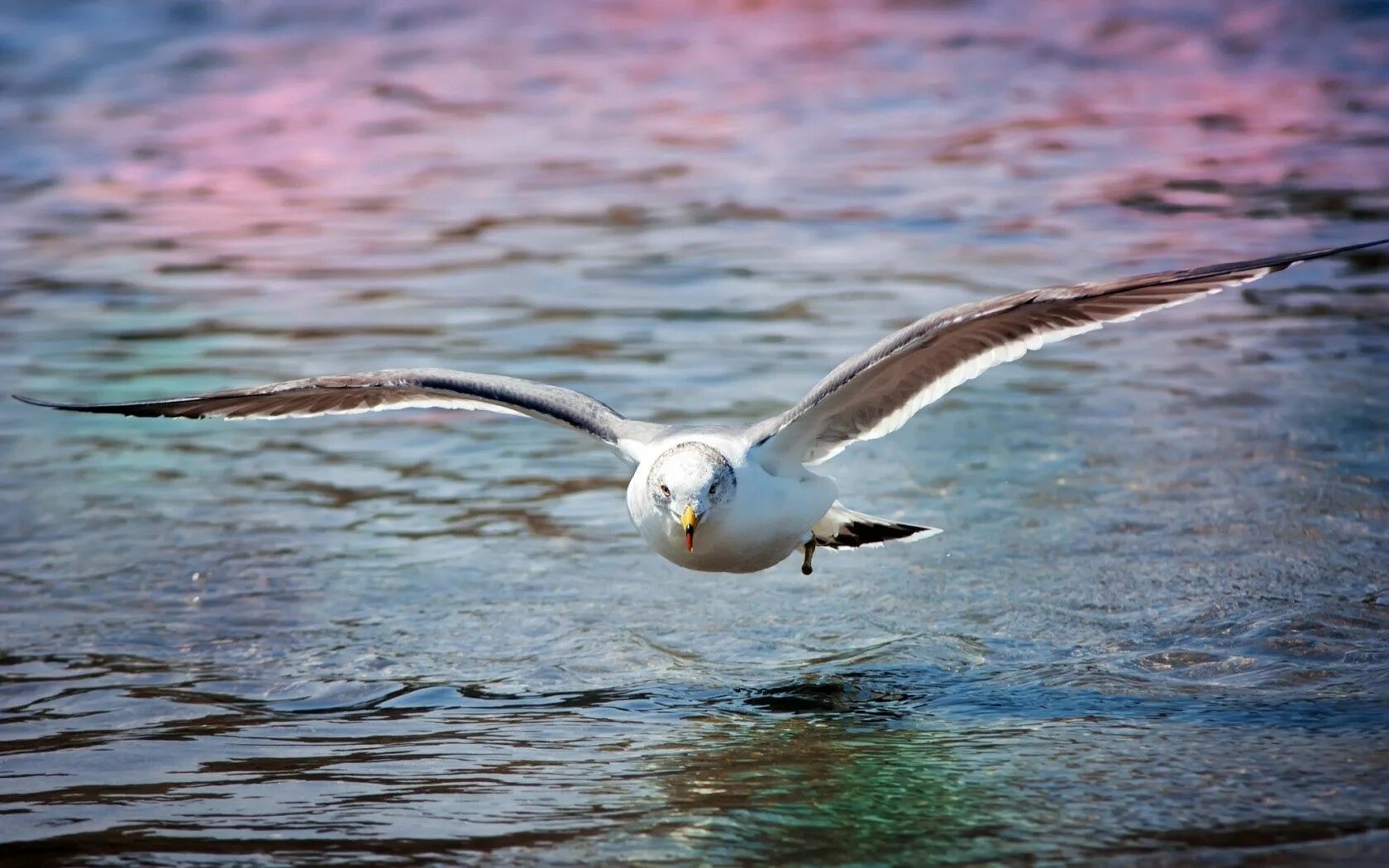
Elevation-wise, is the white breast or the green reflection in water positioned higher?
the white breast

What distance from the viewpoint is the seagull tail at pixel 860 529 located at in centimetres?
743

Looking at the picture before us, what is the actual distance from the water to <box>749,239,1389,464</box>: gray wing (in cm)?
84

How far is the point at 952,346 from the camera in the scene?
21.6 ft

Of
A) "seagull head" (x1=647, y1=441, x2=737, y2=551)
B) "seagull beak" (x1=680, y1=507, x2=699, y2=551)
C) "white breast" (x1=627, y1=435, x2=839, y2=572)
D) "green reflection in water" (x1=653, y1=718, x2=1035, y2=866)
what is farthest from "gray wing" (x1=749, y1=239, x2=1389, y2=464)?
"green reflection in water" (x1=653, y1=718, x2=1035, y2=866)

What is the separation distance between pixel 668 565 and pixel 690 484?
197cm

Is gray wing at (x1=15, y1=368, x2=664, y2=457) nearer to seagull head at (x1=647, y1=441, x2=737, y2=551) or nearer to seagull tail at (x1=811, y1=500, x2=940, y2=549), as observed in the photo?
seagull head at (x1=647, y1=441, x2=737, y2=551)

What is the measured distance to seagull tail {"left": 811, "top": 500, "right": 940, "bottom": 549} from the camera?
24.4 ft

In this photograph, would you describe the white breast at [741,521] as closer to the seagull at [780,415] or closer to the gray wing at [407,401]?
the seagull at [780,415]

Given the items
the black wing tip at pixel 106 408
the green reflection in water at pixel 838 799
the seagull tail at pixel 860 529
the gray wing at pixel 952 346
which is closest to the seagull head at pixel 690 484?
the gray wing at pixel 952 346

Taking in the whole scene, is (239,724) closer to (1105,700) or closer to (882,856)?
(882,856)

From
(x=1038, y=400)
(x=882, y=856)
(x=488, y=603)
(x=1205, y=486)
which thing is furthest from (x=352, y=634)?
(x=1038, y=400)

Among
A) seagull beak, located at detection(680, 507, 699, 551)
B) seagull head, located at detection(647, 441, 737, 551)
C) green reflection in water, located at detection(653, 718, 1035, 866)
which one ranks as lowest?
green reflection in water, located at detection(653, 718, 1035, 866)

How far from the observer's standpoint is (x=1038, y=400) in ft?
34.6

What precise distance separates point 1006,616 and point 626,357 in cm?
520
